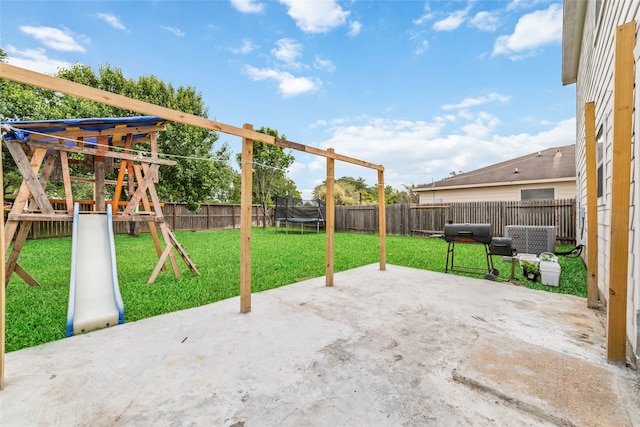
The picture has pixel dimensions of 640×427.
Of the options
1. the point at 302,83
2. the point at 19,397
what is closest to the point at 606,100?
the point at 19,397

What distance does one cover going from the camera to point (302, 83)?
10.8 m

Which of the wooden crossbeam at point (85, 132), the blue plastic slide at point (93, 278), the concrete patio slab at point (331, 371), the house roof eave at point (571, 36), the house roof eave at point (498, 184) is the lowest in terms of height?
the concrete patio slab at point (331, 371)

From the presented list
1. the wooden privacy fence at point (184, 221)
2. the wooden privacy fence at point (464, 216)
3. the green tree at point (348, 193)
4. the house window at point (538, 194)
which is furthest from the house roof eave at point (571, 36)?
the green tree at point (348, 193)

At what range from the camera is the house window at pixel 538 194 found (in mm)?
10422

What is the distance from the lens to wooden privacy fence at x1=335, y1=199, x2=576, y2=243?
795 centimetres

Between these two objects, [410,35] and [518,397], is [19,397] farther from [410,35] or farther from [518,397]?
[410,35]

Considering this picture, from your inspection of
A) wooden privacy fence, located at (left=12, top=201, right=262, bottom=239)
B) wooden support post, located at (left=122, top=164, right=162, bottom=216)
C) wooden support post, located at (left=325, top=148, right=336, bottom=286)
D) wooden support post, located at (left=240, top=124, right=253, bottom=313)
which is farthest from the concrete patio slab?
wooden privacy fence, located at (left=12, top=201, right=262, bottom=239)

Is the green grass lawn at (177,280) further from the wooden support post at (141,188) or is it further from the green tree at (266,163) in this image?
the green tree at (266,163)

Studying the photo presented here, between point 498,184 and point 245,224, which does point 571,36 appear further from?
point 245,224

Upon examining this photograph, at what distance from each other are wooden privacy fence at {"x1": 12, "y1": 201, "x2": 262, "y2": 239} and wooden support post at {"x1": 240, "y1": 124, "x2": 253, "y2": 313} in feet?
34.7

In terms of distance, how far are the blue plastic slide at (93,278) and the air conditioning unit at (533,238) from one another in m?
7.61

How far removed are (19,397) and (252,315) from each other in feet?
4.98

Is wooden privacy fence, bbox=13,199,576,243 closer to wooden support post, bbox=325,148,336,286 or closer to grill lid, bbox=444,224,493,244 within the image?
grill lid, bbox=444,224,493,244

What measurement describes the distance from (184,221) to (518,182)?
15545mm
